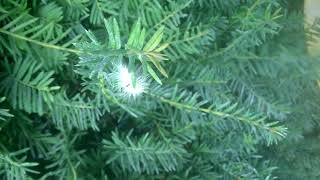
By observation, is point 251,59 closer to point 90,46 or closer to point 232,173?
point 232,173

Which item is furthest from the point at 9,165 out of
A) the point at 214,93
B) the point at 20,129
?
the point at 214,93

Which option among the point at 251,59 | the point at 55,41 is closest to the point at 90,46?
the point at 55,41

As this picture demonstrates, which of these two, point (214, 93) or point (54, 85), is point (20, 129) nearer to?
point (54, 85)

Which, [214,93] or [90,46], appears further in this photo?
[214,93]

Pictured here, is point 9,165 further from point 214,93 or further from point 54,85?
point 214,93

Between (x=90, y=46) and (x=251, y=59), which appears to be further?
(x=251, y=59)

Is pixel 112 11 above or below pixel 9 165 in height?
above
